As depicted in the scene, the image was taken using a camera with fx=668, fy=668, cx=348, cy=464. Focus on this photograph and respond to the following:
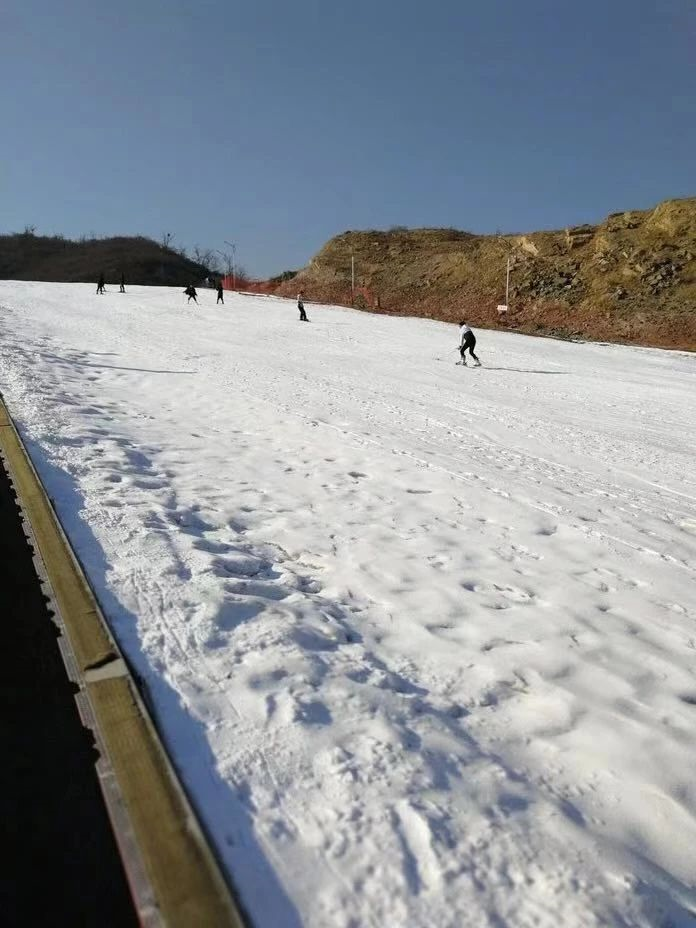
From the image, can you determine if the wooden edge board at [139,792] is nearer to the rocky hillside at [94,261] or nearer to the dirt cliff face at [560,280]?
the dirt cliff face at [560,280]

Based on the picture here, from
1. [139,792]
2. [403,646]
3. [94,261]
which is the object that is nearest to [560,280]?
[403,646]

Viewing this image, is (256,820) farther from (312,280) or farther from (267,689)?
(312,280)

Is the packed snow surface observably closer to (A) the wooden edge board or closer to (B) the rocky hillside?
(A) the wooden edge board

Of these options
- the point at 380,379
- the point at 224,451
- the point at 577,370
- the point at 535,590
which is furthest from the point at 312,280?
the point at 535,590

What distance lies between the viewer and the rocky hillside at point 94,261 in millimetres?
98125

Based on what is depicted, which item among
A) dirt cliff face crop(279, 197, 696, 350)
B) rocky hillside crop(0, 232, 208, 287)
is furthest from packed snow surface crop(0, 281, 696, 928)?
rocky hillside crop(0, 232, 208, 287)

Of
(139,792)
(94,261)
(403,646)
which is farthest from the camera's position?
(94,261)

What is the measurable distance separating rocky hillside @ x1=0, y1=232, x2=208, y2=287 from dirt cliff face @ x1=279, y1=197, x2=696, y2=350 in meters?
49.2

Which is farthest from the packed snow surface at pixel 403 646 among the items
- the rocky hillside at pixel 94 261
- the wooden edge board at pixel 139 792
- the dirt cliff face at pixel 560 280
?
the rocky hillside at pixel 94 261

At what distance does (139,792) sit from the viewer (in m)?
2.24

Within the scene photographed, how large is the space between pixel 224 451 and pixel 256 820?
238 inches

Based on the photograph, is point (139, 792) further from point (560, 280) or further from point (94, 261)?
point (94, 261)

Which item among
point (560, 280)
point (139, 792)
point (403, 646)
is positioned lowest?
point (403, 646)

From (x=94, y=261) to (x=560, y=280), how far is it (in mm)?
82753
